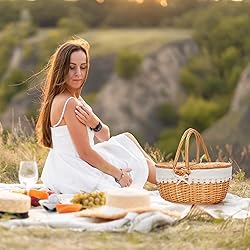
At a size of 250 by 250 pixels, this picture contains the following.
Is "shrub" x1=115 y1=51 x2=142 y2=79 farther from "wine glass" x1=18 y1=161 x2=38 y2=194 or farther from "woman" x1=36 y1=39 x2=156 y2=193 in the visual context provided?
"wine glass" x1=18 y1=161 x2=38 y2=194

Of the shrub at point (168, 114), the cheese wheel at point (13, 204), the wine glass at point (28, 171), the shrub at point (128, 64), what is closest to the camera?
the cheese wheel at point (13, 204)

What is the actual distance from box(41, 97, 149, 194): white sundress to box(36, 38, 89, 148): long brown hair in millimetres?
156

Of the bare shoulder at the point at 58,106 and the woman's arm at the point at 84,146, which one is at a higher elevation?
the bare shoulder at the point at 58,106

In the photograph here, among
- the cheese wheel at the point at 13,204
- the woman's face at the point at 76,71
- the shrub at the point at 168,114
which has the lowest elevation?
the shrub at the point at 168,114

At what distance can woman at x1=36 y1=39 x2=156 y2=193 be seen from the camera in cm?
556

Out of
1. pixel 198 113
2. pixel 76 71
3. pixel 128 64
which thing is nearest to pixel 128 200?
pixel 76 71

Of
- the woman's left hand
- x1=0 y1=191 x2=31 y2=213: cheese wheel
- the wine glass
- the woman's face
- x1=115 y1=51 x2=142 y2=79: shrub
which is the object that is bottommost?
x1=115 y1=51 x2=142 y2=79: shrub

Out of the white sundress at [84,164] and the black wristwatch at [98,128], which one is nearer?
the white sundress at [84,164]

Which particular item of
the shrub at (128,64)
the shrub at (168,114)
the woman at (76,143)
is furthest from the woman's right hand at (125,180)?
the shrub at (128,64)

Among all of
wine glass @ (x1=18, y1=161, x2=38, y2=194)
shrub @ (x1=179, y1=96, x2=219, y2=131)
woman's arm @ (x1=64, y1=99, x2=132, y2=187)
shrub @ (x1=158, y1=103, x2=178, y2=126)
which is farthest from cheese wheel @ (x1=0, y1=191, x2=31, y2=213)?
shrub @ (x1=158, y1=103, x2=178, y2=126)

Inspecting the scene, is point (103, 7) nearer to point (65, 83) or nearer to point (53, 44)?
point (53, 44)

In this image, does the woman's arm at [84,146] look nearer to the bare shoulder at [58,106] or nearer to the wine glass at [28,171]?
the bare shoulder at [58,106]

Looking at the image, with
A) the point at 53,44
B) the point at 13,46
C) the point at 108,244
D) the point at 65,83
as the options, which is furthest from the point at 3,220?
the point at 13,46

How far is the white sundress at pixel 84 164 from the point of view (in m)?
5.60
